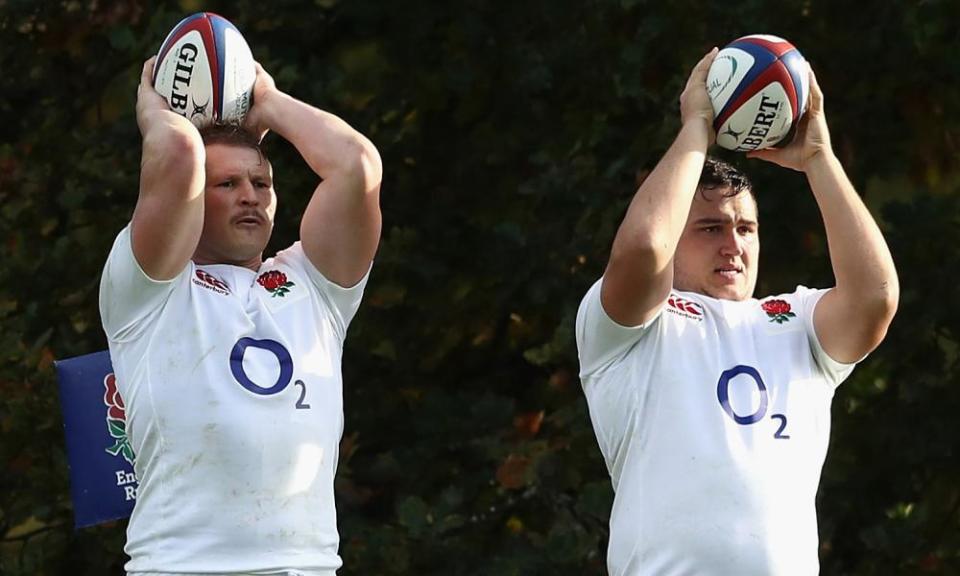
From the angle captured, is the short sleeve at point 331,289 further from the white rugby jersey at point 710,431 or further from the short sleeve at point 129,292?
the white rugby jersey at point 710,431

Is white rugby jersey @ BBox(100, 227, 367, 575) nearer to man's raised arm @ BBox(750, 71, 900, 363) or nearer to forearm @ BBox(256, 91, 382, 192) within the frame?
forearm @ BBox(256, 91, 382, 192)

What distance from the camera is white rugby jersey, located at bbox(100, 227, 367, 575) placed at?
483 cm

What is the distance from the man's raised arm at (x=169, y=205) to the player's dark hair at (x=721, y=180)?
1395mm

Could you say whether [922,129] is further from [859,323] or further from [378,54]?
[859,323]

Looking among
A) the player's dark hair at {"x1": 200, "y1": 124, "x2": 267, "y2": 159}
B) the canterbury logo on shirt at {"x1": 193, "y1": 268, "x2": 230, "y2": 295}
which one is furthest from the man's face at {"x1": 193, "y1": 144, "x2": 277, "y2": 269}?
the canterbury logo on shirt at {"x1": 193, "y1": 268, "x2": 230, "y2": 295}

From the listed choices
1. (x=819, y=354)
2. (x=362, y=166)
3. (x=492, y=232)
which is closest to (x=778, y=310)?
(x=819, y=354)

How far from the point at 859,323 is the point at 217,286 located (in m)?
1.69

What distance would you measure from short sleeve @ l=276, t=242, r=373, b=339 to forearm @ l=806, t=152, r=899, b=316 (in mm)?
1257

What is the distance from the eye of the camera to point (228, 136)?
5.30 m

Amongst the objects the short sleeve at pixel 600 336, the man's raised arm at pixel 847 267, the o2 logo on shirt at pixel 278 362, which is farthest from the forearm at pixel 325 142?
the man's raised arm at pixel 847 267

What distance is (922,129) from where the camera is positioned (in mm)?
7766

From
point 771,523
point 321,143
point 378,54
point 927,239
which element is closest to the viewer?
point 771,523

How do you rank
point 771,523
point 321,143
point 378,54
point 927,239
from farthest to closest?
point 378,54 → point 927,239 → point 321,143 → point 771,523

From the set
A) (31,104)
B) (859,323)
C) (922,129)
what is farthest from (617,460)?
(31,104)
